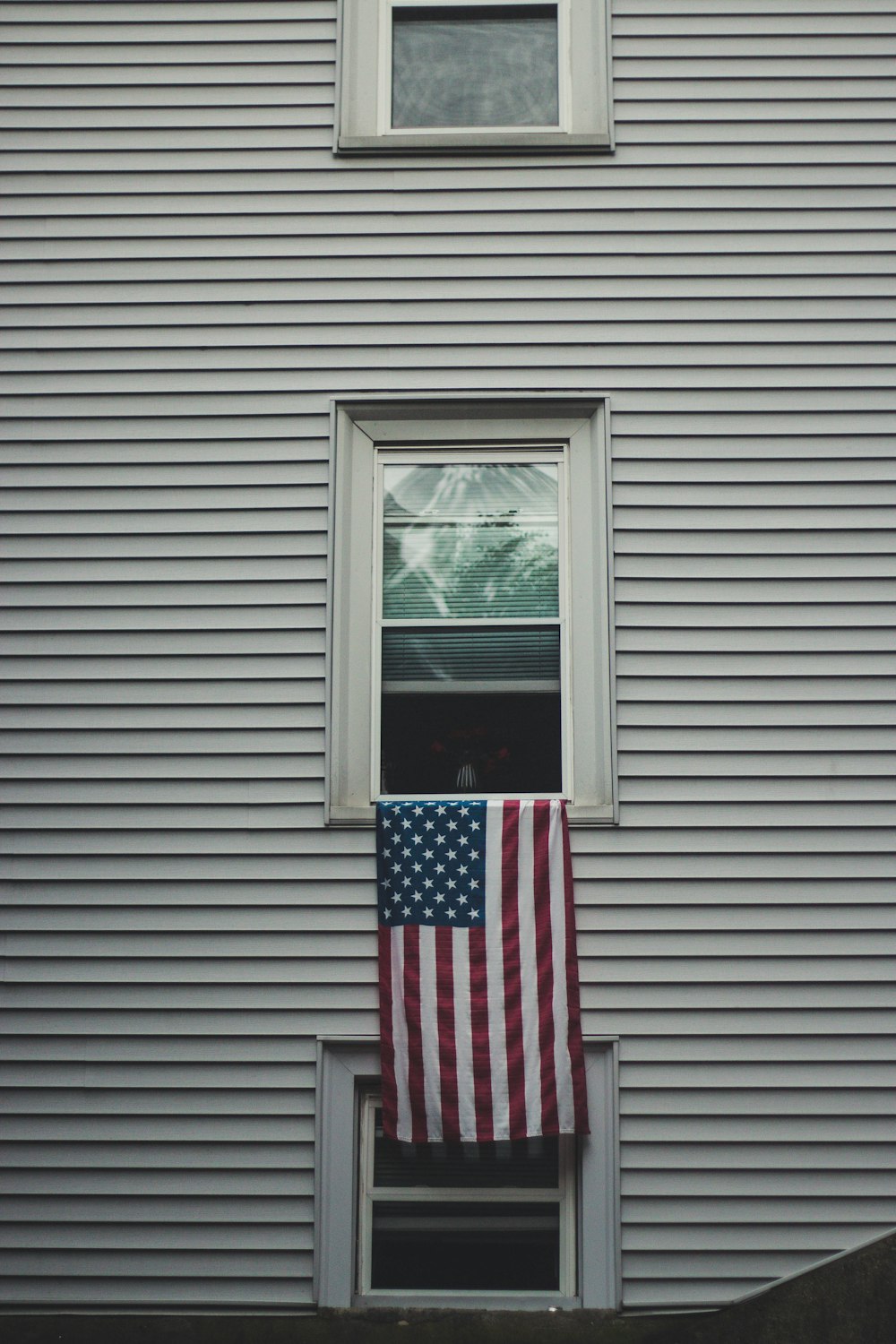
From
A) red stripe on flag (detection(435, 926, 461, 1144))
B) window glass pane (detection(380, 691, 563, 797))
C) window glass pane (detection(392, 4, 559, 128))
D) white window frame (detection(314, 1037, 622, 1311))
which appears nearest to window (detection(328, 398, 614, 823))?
window glass pane (detection(380, 691, 563, 797))

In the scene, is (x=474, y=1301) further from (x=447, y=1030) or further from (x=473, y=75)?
(x=473, y=75)

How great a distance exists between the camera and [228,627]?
4.64 m

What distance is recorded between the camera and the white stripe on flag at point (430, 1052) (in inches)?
168

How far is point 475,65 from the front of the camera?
5.11 meters

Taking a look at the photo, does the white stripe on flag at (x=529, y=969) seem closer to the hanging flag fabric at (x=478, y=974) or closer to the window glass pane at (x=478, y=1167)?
the hanging flag fabric at (x=478, y=974)

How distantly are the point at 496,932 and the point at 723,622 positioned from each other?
1680 mm

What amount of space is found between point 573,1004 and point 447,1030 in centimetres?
54

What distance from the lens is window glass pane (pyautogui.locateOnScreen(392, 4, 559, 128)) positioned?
5062mm

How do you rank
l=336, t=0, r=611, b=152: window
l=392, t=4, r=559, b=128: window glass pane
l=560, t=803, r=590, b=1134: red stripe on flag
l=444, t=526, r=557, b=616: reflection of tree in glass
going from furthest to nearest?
l=392, t=4, r=559, b=128: window glass pane
l=336, t=0, r=611, b=152: window
l=444, t=526, r=557, b=616: reflection of tree in glass
l=560, t=803, r=590, b=1134: red stripe on flag

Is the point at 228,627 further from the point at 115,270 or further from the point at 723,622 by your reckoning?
the point at 723,622

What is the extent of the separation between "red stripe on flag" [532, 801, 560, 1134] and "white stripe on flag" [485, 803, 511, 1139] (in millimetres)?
149

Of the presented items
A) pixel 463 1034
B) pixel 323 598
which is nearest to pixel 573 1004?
pixel 463 1034

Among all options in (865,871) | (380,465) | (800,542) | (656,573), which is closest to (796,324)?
(800,542)

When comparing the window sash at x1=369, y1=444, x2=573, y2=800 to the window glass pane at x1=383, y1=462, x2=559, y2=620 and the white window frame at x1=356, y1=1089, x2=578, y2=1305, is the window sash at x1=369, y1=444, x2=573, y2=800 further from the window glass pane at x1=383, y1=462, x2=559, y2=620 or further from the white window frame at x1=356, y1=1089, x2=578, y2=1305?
the white window frame at x1=356, y1=1089, x2=578, y2=1305
